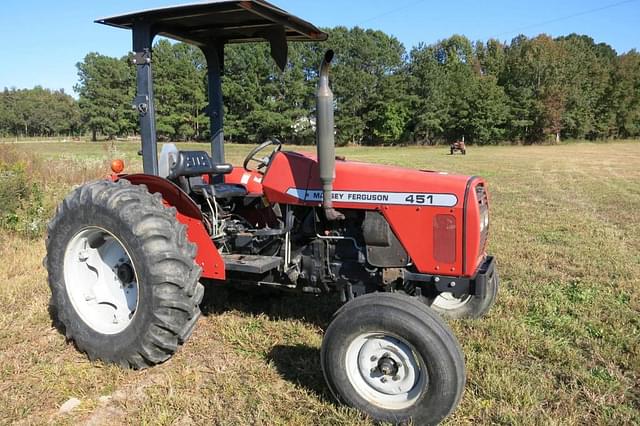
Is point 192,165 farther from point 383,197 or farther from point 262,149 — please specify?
point 383,197

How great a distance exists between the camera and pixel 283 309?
4227 mm

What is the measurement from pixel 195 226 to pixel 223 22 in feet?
4.92

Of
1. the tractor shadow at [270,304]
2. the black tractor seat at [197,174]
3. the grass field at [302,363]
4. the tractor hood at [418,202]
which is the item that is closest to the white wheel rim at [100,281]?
the grass field at [302,363]

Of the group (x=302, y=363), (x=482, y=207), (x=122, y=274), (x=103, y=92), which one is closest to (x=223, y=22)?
(x=122, y=274)

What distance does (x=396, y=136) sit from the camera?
165ft

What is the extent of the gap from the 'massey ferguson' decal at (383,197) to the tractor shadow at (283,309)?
3.51 ft

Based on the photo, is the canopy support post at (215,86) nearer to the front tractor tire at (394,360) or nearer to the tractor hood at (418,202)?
the tractor hood at (418,202)

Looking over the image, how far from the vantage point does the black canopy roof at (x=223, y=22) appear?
3.06 meters

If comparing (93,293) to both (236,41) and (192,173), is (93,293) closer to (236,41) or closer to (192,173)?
(192,173)

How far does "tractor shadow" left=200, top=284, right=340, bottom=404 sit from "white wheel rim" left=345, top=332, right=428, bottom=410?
57cm

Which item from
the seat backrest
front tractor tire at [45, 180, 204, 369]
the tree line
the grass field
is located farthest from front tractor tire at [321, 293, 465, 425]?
the tree line

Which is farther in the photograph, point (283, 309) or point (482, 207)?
point (283, 309)

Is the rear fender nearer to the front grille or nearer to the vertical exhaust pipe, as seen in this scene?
the vertical exhaust pipe

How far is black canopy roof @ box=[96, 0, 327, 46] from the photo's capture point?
3059 millimetres
